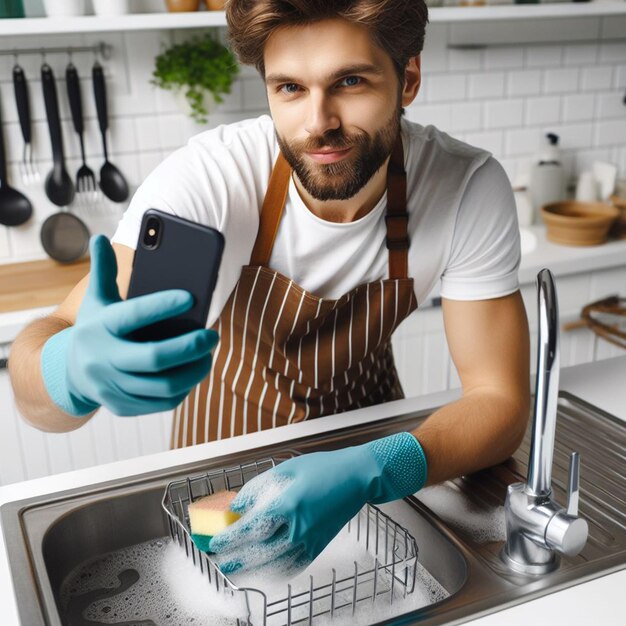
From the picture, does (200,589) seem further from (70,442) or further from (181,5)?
(181,5)

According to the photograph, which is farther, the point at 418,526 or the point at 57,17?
the point at 57,17

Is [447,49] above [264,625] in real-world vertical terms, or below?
above

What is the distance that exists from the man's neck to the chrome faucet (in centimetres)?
54

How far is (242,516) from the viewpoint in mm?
964

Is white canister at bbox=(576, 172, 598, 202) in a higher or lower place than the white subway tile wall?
lower

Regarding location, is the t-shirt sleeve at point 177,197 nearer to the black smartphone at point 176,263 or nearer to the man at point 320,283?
the man at point 320,283

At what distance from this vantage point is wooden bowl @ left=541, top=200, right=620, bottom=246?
2.65 meters

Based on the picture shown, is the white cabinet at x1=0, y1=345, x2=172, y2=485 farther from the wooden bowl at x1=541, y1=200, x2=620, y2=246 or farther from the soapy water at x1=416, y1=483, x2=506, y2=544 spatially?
the wooden bowl at x1=541, y1=200, x2=620, y2=246

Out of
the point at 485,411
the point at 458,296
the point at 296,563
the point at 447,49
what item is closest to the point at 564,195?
the point at 447,49

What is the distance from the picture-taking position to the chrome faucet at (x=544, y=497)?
0.87 meters

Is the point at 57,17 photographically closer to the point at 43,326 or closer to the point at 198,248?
the point at 43,326

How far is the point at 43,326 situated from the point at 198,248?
43 cm

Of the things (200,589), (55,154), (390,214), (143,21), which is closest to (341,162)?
(390,214)

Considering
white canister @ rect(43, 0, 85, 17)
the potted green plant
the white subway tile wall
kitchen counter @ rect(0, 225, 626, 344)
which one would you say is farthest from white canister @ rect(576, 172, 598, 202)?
white canister @ rect(43, 0, 85, 17)
